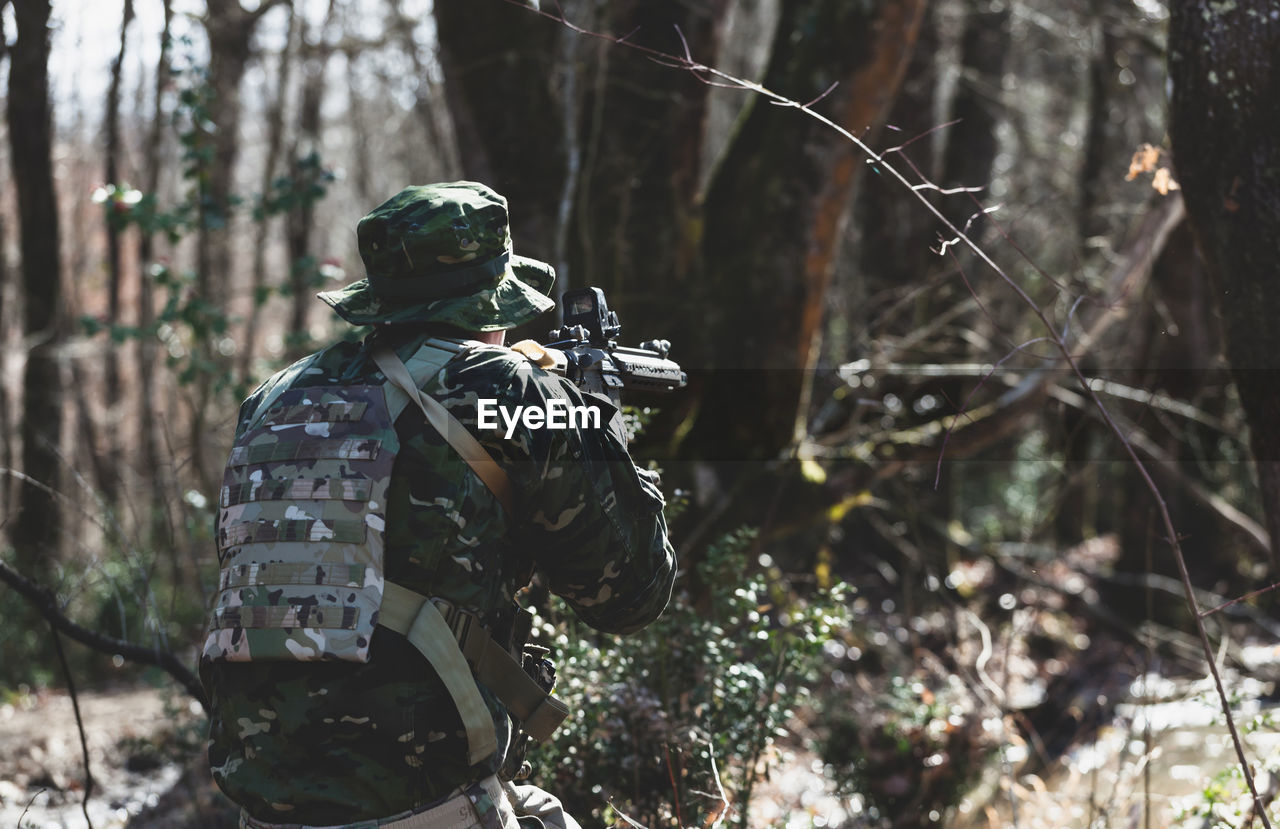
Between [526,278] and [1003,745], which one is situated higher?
[526,278]

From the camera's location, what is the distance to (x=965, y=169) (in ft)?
32.7

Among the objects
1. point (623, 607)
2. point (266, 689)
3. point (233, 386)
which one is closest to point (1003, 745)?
point (623, 607)

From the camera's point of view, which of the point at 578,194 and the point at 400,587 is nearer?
the point at 400,587

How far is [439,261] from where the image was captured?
2.29 meters

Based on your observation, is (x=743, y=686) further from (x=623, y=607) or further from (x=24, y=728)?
(x=24, y=728)

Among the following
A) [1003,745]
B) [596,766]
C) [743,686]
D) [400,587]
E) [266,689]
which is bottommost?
[1003,745]

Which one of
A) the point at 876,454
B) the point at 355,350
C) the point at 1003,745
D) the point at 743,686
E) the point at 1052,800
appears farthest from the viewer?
the point at 876,454

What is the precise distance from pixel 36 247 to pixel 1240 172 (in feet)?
28.3

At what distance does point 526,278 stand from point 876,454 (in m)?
3.82

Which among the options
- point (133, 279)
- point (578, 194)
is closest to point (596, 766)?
point (578, 194)

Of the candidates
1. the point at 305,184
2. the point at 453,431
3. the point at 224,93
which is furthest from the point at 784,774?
the point at 224,93

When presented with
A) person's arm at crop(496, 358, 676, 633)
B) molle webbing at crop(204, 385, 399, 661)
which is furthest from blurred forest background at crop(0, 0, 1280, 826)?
molle webbing at crop(204, 385, 399, 661)

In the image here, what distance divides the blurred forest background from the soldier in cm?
92

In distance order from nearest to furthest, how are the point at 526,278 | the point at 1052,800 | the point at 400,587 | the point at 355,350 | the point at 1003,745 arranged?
the point at 400,587, the point at 355,350, the point at 526,278, the point at 1003,745, the point at 1052,800
